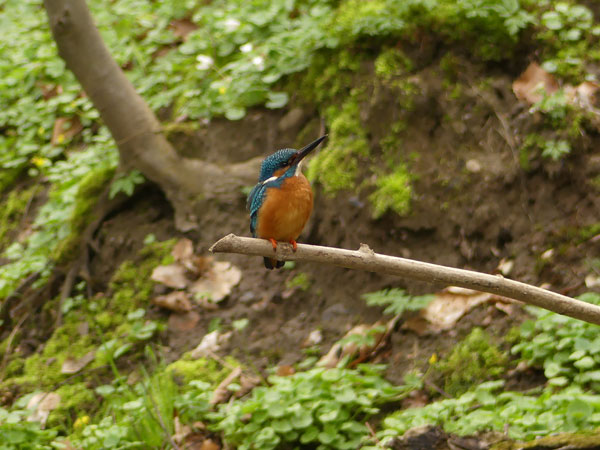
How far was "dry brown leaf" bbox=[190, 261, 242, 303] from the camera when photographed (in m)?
4.68

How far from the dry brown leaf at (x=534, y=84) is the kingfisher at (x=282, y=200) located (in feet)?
5.93

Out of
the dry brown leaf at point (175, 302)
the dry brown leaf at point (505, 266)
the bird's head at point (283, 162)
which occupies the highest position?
the bird's head at point (283, 162)

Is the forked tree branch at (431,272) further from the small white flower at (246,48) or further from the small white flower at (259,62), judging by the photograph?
the small white flower at (246,48)

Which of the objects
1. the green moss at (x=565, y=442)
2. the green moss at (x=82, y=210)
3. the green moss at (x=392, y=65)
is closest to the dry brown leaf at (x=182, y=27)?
the green moss at (x=82, y=210)

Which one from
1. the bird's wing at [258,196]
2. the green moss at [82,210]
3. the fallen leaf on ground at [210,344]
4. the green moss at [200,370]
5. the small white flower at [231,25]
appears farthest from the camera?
the small white flower at [231,25]

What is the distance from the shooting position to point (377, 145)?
4.46 m

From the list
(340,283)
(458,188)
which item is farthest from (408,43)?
(340,283)

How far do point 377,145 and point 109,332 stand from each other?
219 centimetres

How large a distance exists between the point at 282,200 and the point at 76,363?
237cm

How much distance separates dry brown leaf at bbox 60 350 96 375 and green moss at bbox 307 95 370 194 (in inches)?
74.2

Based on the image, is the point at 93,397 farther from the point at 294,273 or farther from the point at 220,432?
the point at 294,273

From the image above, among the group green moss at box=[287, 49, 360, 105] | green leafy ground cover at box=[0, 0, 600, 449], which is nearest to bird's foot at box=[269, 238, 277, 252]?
green leafy ground cover at box=[0, 0, 600, 449]

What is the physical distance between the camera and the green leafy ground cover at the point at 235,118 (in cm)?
328

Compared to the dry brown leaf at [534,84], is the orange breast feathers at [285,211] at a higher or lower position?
higher
